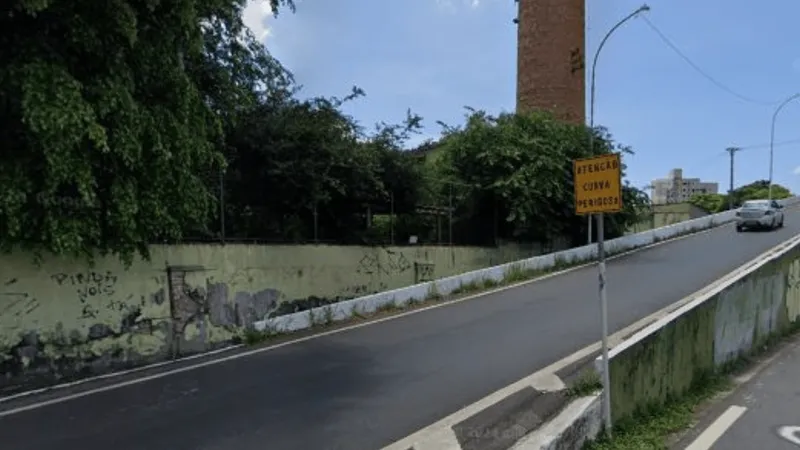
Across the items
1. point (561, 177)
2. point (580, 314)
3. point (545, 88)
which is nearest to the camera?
point (580, 314)

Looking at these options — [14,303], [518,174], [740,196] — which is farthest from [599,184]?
[740,196]

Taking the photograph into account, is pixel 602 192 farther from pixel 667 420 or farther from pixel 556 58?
pixel 556 58

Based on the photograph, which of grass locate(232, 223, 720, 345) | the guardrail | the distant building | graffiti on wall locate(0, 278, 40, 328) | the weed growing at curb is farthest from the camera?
the distant building

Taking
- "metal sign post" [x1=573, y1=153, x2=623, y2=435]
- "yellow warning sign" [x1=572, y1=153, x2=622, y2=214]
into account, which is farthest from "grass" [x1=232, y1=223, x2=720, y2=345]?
"yellow warning sign" [x1=572, y1=153, x2=622, y2=214]

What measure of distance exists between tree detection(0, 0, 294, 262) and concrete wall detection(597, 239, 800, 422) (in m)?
6.85

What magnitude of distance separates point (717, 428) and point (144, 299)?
29.2ft

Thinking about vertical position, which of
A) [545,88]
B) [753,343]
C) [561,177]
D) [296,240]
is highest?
[545,88]

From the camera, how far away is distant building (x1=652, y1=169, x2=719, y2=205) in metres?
93.7

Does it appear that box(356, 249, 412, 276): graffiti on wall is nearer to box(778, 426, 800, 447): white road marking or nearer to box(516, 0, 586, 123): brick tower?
box(778, 426, 800, 447): white road marking

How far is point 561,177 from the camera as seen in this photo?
88.8ft

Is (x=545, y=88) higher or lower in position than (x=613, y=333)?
higher

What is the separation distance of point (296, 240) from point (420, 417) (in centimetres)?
917

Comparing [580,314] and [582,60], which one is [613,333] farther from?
[582,60]

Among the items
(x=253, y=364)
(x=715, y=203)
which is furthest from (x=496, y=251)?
(x=715, y=203)
